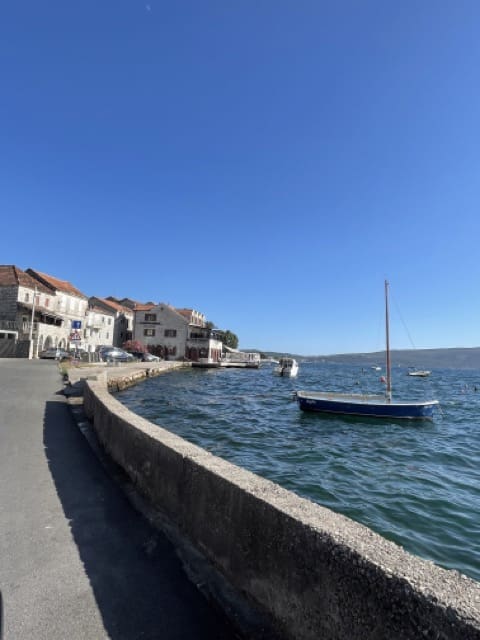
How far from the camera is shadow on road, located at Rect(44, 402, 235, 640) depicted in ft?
8.65

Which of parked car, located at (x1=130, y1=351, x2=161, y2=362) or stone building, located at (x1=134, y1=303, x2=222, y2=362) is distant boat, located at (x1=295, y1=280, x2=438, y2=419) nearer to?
parked car, located at (x1=130, y1=351, x2=161, y2=362)

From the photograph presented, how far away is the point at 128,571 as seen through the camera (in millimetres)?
3295

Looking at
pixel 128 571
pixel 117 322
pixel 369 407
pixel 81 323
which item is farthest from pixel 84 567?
pixel 117 322

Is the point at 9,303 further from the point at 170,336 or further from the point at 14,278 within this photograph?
the point at 170,336

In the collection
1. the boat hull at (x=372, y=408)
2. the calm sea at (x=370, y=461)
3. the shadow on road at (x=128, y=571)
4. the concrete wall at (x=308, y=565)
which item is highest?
the concrete wall at (x=308, y=565)

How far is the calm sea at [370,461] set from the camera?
7070 mm

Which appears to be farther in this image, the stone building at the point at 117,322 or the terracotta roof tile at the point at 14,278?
the stone building at the point at 117,322

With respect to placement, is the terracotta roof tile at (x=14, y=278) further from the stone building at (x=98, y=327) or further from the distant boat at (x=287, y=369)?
the distant boat at (x=287, y=369)

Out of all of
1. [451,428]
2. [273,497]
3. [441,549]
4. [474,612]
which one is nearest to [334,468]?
[441,549]

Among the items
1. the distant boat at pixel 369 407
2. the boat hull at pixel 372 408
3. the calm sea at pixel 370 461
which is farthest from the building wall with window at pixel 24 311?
the boat hull at pixel 372 408

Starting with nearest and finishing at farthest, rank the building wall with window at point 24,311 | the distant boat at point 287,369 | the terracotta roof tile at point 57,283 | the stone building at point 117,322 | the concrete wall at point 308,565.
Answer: the concrete wall at point 308,565 → the building wall with window at point 24,311 → the terracotta roof tile at point 57,283 → the distant boat at point 287,369 → the stone building at point 117,322

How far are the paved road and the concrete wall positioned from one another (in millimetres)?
424

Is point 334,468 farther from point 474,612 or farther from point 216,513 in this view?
point 474,612

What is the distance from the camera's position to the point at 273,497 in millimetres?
2885
